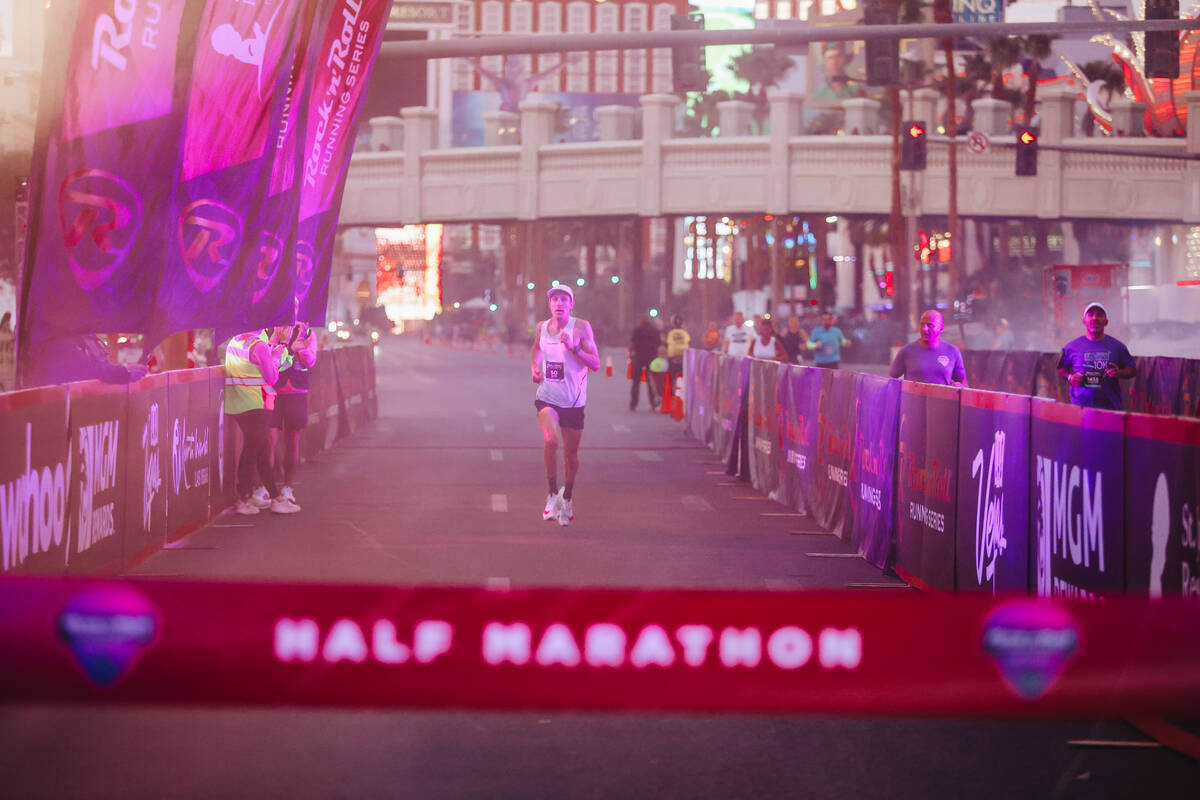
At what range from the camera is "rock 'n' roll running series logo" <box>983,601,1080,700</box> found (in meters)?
3.95

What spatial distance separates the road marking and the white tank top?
2.60 meters

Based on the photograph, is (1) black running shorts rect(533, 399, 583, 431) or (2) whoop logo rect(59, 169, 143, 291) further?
(1) black running shorts rect(533, 399, 583, 431)

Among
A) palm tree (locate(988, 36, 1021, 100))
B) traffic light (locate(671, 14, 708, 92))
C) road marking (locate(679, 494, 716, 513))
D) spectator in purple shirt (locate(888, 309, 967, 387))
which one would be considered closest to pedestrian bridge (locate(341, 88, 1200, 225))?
palm tree (locate(988, 36, 1021, 100))

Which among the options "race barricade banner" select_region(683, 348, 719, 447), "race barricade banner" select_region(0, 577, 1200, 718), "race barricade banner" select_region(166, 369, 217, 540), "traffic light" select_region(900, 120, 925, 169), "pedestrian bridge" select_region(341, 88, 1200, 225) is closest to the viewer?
"race barricade banner" select_region(0, 577, 1200, 718)

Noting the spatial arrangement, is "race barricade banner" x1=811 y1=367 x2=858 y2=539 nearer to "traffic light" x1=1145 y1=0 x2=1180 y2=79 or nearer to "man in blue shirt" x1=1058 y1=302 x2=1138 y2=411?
"man in blue shirt" x1=1058 y1=302 x2=1138 y2=411

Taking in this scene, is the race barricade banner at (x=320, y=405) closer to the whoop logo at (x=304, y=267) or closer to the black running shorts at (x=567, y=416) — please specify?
the whoop logo at (x=304, y=267)

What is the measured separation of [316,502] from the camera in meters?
16.1

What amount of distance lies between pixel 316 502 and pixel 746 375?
6.08m

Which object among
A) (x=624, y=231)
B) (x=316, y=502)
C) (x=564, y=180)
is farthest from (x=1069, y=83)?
(x=316, y=502)

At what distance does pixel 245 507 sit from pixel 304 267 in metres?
2.62

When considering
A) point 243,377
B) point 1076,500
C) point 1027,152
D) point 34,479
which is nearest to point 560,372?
point 243,377

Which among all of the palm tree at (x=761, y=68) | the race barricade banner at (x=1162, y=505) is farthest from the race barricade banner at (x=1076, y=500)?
the palm tree at (x=761, y=68)

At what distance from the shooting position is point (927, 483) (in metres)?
10.9

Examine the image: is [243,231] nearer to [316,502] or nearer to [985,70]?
[316,502]
